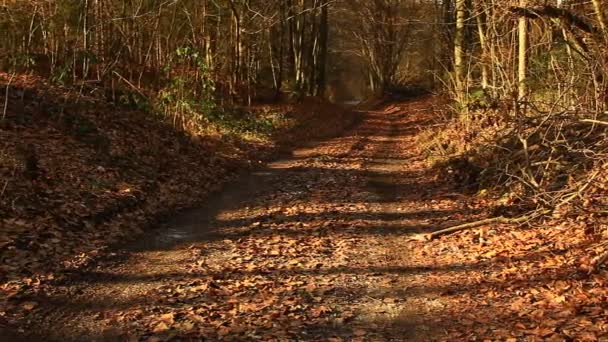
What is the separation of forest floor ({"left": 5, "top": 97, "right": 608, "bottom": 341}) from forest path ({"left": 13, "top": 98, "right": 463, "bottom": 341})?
0.02 m

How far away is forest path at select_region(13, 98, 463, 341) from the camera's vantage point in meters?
5.36

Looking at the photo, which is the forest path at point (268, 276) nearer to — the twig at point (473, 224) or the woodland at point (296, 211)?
the woodland at point (296, 211)

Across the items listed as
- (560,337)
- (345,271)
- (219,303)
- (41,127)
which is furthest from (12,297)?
(41,127)

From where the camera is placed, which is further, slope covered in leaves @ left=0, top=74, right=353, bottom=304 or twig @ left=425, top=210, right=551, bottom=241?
twig @ left=425, top=210, right=551, bottom=241

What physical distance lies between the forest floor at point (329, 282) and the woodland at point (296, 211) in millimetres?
31

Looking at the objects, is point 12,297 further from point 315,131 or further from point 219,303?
point 315,131

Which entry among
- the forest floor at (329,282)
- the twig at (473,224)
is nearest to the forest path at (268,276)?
the forest floor at (329,282)

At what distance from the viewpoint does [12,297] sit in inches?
224

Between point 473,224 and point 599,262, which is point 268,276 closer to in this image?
point 473,224

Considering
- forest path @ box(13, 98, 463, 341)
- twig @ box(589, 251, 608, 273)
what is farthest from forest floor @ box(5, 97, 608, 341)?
twig @ box(589, 251, 608, 273)

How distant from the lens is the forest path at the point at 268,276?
536cm

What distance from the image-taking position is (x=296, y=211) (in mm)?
9961

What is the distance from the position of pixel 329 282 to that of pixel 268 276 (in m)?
0.76

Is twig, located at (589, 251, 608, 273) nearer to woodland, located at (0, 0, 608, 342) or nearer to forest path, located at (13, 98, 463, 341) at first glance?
woodland, located at (0, 0, 608, 342)
